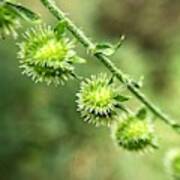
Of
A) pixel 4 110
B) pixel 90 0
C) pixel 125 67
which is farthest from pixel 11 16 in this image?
pixel 90 0

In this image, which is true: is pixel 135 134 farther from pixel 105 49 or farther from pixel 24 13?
pixel 24 13

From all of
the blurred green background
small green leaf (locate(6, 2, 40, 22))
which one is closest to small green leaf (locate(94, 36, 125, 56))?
small green leaf (locate(6, 2, 40, 22))

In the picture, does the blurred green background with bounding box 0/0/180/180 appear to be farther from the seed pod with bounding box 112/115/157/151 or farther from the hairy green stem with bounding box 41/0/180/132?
the hairy green stem with bounding box 41/0/180/132

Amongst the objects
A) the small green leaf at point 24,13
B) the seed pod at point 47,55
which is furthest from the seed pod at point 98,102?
the small green leaf at point 24,13

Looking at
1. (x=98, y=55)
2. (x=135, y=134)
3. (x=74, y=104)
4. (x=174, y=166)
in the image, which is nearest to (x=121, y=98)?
(x=98, y=55)

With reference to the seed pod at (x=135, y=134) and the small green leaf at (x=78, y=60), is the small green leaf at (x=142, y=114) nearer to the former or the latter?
the seed pod at (x=135, y=134)

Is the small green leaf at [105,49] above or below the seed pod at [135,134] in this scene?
above

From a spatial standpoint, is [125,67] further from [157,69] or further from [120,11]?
[120,11]
